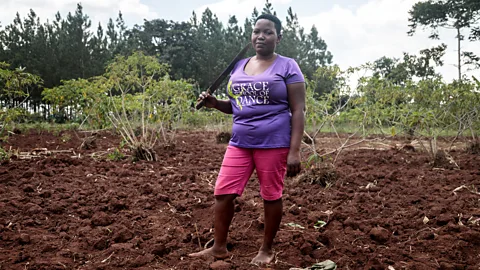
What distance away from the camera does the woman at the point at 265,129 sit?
2230mm

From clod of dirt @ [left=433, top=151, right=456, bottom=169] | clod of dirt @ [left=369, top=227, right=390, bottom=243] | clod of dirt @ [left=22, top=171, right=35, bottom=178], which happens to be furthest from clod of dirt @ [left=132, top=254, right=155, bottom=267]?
clod of dirt @ [left=433, top=151, right=456, bottom=169]

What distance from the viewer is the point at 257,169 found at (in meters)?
2.31

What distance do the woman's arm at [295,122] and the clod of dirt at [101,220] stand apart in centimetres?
156

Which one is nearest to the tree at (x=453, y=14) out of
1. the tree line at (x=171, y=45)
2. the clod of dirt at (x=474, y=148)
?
the tree line at (x=171, y=45)

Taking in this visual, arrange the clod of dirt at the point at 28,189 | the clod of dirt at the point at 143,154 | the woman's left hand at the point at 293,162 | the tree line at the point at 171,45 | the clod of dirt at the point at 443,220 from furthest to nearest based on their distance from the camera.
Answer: the tree line at the point at 171,45
the clod of dirt at the point at 143,154
the clod of dirt at the point at 28,189
the clod of dirt at the point at 443,220
the woman's left hand at the point at 293,162

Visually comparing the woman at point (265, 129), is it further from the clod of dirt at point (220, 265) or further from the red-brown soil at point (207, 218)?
the red-brown soil at point (207, 218)

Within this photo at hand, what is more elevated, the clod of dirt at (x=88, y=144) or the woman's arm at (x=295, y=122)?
the woman's arm at (x=295, y=122)

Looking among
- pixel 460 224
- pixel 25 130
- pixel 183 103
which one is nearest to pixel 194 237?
pixel 460 224

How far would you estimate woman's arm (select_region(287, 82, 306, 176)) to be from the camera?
220cm

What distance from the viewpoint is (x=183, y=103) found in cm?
666

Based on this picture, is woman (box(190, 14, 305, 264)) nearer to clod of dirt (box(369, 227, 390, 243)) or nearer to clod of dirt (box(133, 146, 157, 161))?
clod of dirt (box(369, 227, 390, 243))

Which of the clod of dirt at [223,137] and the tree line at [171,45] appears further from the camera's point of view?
the tree line at [171,45]

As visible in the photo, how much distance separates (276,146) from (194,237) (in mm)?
951

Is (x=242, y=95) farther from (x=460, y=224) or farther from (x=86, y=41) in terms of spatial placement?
(x=86, y=41)
